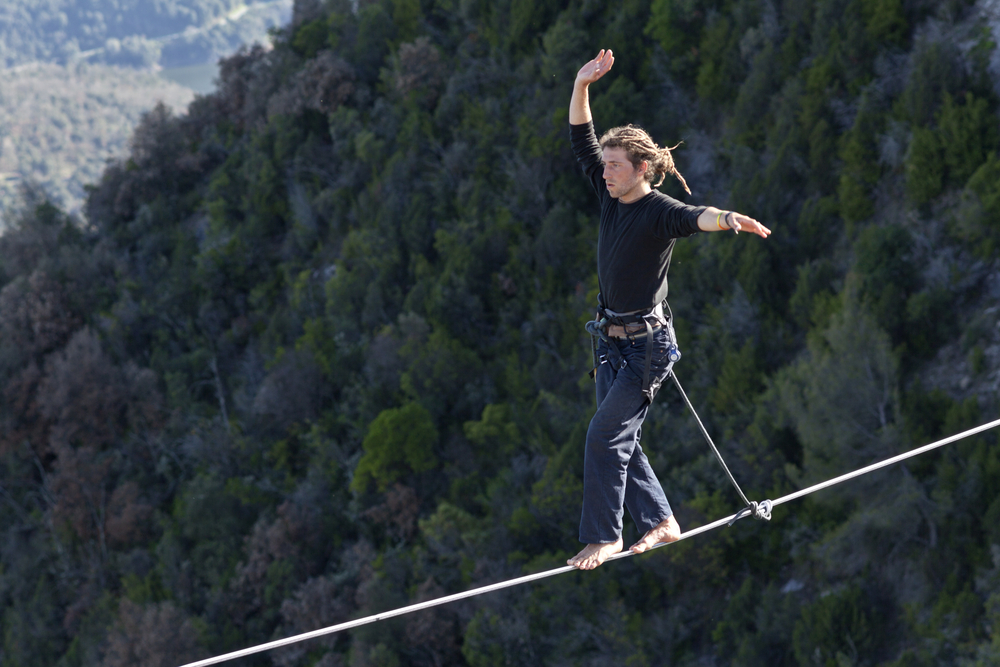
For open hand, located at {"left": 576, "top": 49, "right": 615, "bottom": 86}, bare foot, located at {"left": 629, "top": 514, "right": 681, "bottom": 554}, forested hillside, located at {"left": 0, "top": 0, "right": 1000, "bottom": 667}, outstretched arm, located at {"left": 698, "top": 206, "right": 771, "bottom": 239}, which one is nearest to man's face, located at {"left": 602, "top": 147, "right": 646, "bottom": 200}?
open hand, located at {"left": 576, "top": 49, "right": 615, "bottom": 86}

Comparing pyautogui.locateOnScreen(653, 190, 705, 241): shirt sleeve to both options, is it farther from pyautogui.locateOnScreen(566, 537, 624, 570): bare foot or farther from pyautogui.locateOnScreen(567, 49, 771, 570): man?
pyautogui.locateOnScreen(566, 537, 624, 570): bare foot

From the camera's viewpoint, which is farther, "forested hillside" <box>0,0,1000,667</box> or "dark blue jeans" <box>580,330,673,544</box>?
"forested hillside" <box>0,0,1000,667</box>

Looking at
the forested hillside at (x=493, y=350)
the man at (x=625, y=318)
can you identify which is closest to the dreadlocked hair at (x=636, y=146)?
the man at (x=625, y=318)

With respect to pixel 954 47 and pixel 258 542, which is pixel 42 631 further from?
pixel 954 47

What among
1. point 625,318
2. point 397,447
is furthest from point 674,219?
point 397,447

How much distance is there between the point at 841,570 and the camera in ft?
57.9

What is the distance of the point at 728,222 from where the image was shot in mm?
3625

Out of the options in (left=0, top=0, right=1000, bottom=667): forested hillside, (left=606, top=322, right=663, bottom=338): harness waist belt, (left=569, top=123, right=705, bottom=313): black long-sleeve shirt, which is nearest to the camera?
(left=569, top=123, right=705, bottom=313): black long-sleeve shirt

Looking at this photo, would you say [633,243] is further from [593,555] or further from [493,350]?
[493,350]

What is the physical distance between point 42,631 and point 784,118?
30600mm

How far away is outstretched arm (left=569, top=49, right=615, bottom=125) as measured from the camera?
449cm

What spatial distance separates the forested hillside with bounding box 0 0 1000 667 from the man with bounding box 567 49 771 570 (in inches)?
479

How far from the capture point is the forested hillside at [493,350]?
17.7 metres

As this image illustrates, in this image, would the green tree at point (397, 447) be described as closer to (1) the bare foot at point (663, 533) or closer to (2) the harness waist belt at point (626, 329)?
(1) the bare foot at point (663, 533)
